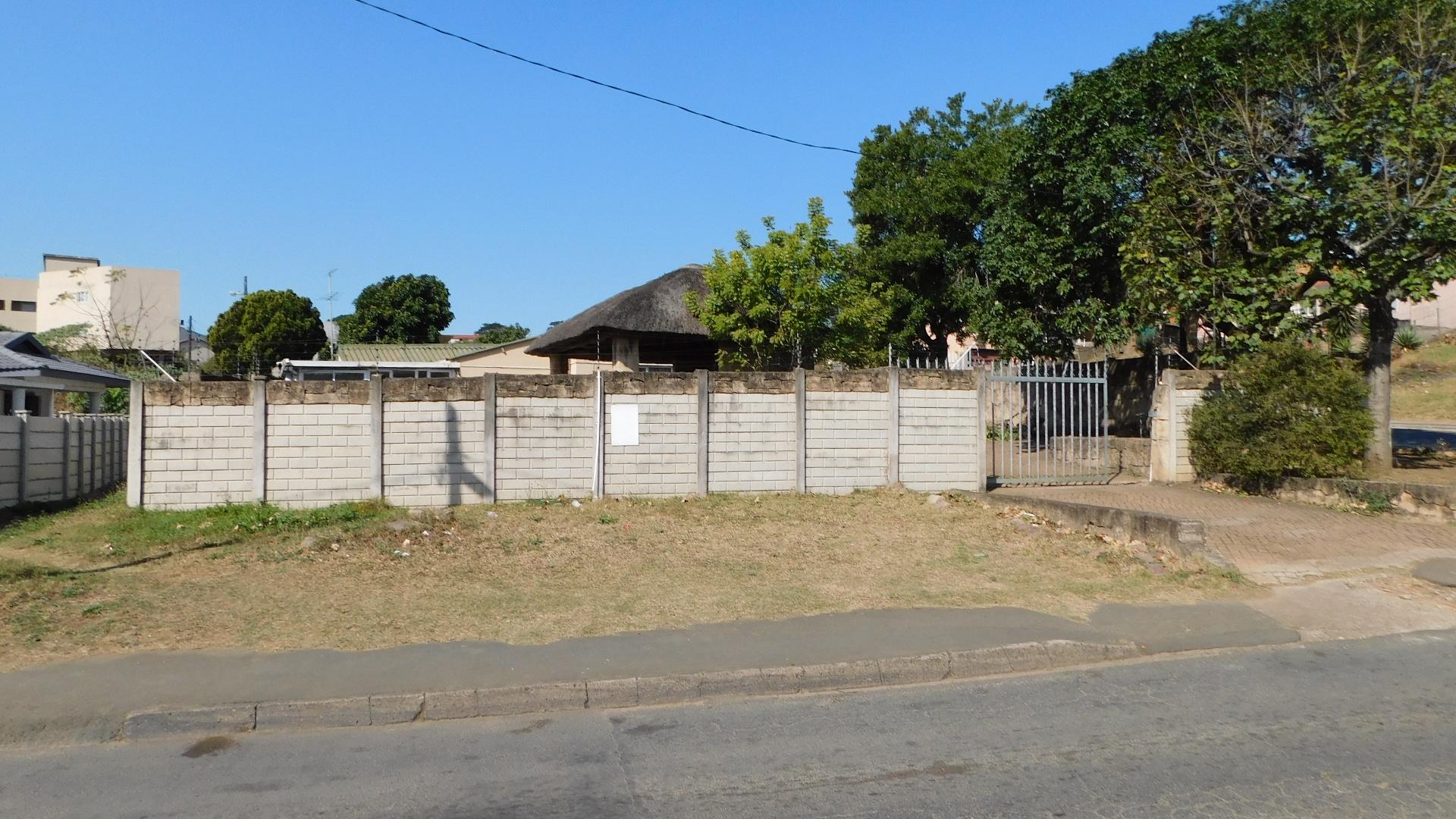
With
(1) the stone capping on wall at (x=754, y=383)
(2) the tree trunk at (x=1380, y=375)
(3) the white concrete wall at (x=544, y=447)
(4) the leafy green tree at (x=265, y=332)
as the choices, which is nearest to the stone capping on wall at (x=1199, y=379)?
(2) the tree trunk at (x=1380, y=375)

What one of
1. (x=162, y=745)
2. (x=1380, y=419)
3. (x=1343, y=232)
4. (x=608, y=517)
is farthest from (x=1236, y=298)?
(x=162, y=745)

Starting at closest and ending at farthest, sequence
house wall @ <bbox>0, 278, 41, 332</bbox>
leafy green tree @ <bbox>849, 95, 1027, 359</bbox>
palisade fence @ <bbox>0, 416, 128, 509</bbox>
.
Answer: palisade fence @ <bbox>0, 416, 128, 509</bbox> < leafy green tree @ <bbox>849, 95, 1027, 359</bbox> < house wall @ <bbox>0, 278, 41, 332</bbox>

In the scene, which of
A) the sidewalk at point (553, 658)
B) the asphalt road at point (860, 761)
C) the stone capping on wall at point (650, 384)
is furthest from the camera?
the stone capping on wall at point (650, 384)

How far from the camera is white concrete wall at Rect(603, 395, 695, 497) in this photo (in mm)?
13289

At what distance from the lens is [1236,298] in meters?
→ 15.5

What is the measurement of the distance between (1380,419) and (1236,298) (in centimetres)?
A: 276

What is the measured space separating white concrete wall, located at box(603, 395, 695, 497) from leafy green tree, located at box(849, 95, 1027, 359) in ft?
39.3

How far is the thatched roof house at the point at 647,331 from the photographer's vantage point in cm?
2303

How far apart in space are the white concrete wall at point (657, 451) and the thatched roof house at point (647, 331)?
9253 millimetres

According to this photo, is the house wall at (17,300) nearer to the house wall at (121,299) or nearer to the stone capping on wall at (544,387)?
the house wall at (121,299)

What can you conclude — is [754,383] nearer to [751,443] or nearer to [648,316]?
[751,443]

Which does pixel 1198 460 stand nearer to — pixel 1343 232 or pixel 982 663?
pixel 1343 232

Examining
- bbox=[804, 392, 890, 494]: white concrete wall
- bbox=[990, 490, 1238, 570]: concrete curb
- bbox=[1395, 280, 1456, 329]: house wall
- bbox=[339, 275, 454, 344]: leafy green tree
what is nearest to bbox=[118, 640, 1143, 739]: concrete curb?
bbox=[990, 490, 1238, 570]: concrete curb

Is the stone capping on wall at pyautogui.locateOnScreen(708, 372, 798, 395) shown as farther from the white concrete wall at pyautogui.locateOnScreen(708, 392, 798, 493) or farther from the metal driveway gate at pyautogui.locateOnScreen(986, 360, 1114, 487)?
the metal driveway gate at pyautogui.locateOnScreen(986, 360, 1114, 487)
